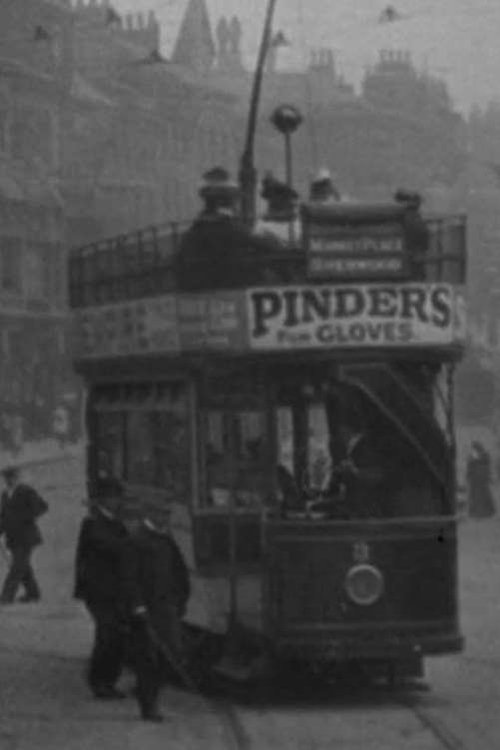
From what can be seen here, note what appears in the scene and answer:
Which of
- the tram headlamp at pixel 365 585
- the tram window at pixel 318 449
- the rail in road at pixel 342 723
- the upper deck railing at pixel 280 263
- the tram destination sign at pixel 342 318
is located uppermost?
the upper deck railing at pixel 280 263

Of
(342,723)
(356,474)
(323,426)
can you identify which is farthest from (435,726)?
(323,426)

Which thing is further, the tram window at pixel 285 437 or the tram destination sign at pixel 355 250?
the tram window at pixel 285 437

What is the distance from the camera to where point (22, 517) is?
21.4 m

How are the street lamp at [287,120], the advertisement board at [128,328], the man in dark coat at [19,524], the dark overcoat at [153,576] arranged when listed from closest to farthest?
1. the dark overcoat at [153,576]
2. the advertisement board at [128,328]
3. the street lamp at [287,120]
4. the man in dark coat at [19,524]

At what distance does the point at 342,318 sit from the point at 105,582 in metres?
1.98

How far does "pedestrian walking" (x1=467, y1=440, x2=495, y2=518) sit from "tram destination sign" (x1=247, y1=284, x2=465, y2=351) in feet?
73.0

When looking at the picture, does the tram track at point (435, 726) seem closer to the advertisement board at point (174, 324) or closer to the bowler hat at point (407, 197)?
the advertisement board at point (174, 324)

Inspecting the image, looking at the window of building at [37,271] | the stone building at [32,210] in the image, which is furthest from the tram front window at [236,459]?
the window of building at [37,271]

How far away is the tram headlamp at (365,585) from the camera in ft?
43.6

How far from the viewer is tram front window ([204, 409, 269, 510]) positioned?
13.6 metres

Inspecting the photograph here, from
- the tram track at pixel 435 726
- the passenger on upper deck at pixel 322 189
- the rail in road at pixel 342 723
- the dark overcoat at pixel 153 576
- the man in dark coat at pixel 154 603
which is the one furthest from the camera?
the passenger on upper deck at pixel 322 189

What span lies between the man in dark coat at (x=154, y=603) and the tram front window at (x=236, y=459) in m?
0.41

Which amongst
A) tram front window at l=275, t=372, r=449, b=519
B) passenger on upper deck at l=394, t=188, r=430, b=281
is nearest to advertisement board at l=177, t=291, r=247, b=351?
tram front window at l=275, t=372, r=449, b=519

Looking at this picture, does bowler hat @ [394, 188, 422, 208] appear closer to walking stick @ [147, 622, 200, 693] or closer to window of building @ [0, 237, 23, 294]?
walking stick @ [147, 622, 200, 693]
